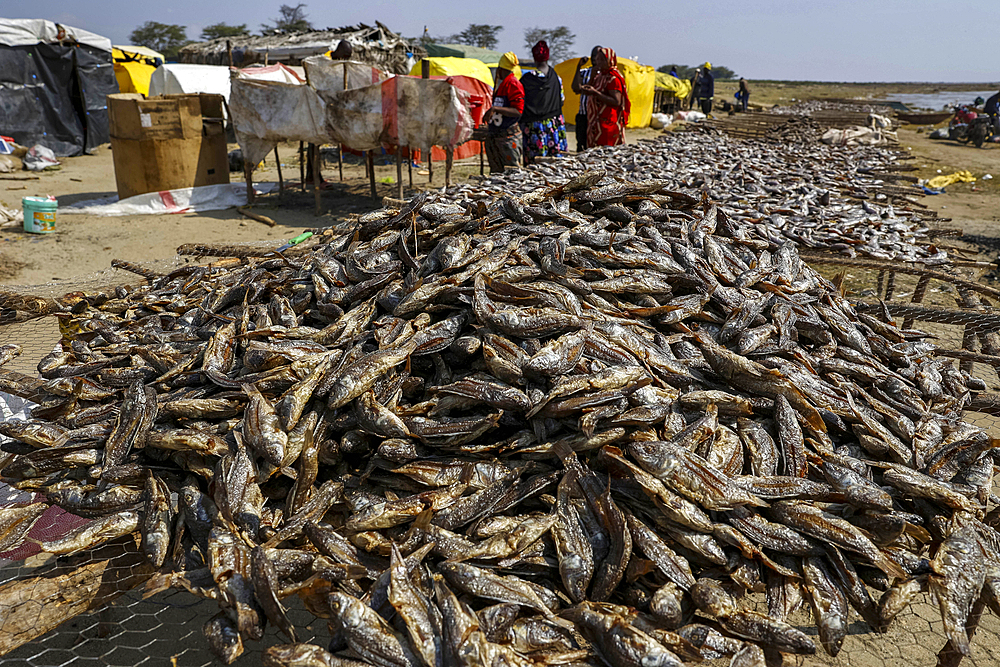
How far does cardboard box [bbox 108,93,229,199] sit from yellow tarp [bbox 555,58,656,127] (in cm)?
1620

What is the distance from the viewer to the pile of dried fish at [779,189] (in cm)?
630

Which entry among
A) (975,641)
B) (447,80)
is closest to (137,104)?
(447,80)

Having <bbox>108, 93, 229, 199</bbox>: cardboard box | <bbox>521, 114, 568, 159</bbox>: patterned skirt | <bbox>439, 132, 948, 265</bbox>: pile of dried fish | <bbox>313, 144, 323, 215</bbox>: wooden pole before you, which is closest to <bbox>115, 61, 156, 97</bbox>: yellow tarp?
<bbox>108, 93, 229, 199</bbox>: cardboard box

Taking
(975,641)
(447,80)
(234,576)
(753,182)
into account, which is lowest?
(975,641)

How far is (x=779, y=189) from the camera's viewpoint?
8797 millimetres

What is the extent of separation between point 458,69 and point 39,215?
10.2 meters

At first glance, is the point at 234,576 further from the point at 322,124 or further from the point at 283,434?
the point at 322,124

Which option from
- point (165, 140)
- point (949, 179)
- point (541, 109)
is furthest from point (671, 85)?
point (165, 140)

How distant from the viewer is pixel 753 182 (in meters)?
9.08

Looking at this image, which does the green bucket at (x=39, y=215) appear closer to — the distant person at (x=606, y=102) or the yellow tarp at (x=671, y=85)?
the distant person at (x=606, y=102)

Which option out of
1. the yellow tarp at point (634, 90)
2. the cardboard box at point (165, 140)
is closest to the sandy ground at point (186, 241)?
the cardboard box at point (165, 140)

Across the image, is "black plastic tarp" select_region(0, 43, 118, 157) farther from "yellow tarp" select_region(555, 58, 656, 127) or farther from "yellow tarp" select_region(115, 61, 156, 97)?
"yellow tarp" select_region(555, 58, 656, 127)

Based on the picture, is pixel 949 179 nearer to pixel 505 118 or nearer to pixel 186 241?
pixel 505 118

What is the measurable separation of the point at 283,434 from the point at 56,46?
61.7ft
